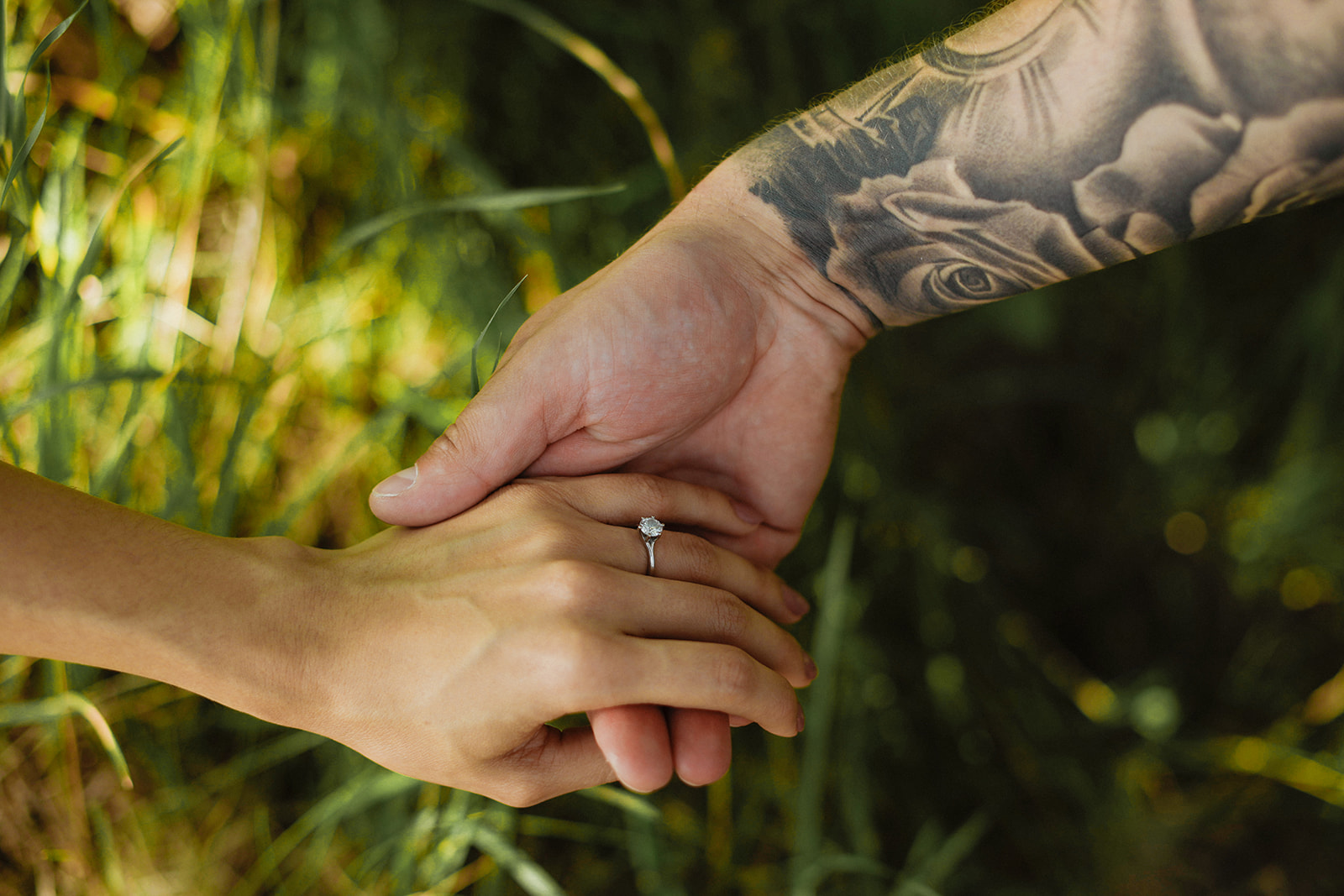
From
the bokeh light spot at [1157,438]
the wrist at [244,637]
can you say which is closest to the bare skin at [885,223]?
the wrist at [244,637]

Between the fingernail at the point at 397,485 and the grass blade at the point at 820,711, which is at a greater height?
the fingernail at the point at 397,485

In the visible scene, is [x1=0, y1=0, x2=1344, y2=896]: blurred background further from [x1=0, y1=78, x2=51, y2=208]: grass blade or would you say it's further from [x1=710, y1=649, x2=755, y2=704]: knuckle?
[x1=710, y1=649, x2=755, y2=704]: knuckle

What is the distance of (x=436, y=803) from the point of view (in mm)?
673

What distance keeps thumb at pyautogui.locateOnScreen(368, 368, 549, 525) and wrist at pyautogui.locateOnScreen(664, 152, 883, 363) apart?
0.84 feet

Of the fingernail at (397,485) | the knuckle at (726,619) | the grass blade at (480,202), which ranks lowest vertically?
the knuckle at (726,619)

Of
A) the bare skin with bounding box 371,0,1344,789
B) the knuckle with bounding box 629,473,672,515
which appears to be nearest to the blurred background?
the bare skin with bounding box 371,0,1344,789

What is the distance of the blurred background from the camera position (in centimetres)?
69

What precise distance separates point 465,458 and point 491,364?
24 cm

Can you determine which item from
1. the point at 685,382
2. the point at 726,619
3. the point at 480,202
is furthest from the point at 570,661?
the point at 480,202

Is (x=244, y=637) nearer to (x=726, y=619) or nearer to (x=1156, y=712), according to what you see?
(x=726, y=619)

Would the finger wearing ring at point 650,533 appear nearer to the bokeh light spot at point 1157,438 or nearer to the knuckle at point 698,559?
the knuckle at point 698,559

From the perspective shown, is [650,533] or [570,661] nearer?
[570,661]

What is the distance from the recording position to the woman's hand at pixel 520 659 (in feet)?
1.66

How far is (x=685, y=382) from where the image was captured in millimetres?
672
